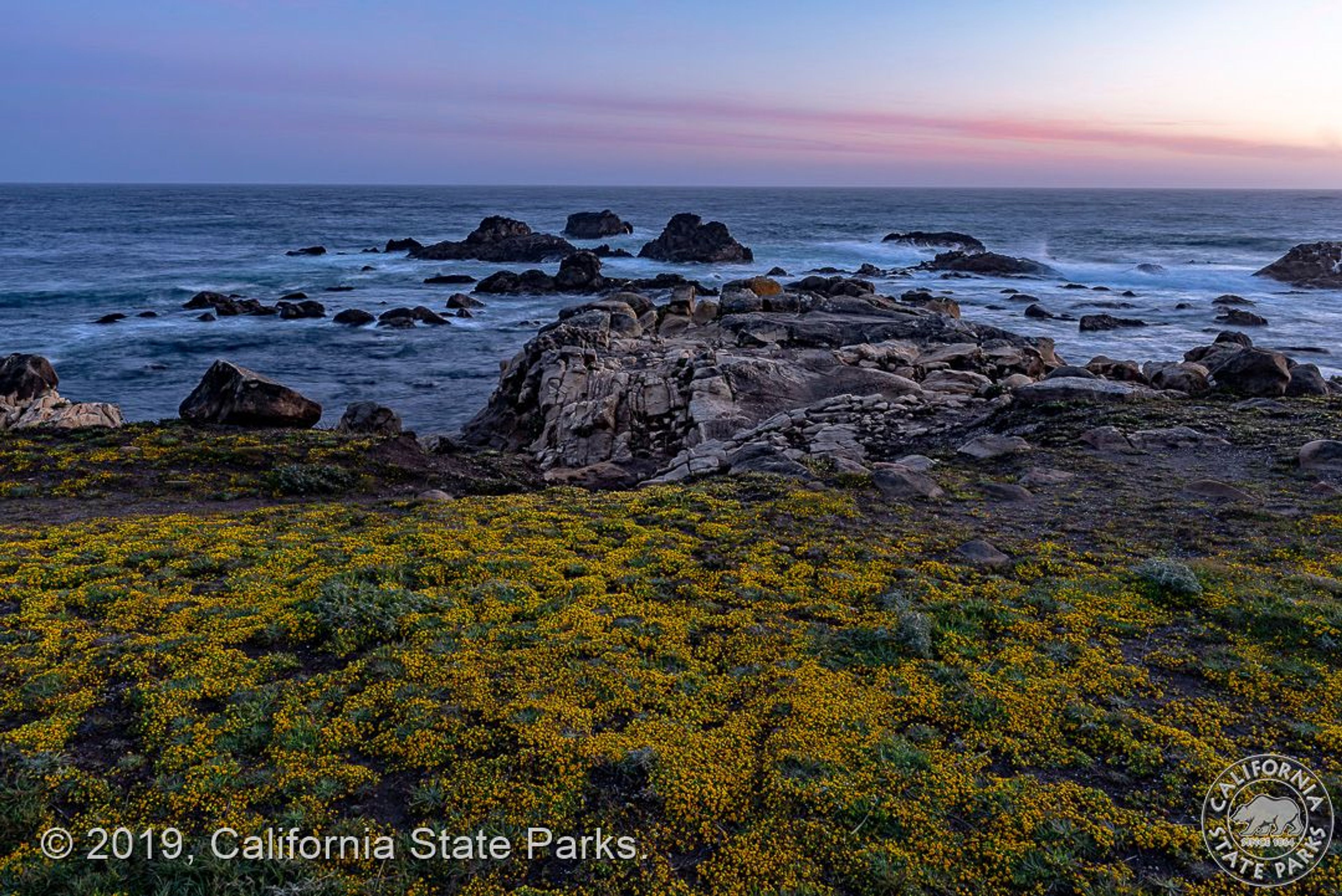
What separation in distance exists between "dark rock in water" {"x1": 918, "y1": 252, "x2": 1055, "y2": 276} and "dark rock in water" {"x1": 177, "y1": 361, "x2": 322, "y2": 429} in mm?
78528

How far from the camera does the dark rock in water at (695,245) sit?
104375 mm

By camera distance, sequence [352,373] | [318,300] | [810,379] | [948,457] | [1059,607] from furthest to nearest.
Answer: [318,300]
[352,373]
[810,379]
[948,457]
[1059,607]

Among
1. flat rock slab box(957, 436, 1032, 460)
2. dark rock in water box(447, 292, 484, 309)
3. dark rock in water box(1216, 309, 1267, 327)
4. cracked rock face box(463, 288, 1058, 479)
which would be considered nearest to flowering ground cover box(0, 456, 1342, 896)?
flat rock slab box(957, 436, 1032, 460)

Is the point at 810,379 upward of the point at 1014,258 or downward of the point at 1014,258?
downward

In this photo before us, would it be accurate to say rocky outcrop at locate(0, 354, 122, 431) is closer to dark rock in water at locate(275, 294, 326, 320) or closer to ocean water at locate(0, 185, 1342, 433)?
ocean water at locate(0, 185, 1342, 433)

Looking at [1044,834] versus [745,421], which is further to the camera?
[745,421]

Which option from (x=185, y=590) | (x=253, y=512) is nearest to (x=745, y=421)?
(x=253, y=512)

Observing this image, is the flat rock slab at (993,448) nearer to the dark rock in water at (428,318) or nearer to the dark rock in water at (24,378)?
the dark rock in water at (24,378)

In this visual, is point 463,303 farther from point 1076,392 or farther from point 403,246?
point 403,246

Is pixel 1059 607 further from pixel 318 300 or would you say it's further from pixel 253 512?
pixel 318 300

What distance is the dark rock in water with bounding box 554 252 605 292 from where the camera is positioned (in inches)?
2990

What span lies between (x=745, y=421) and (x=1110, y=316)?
44.8 m

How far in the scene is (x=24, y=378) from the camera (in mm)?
27141

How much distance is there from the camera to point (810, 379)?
92.7 feet
